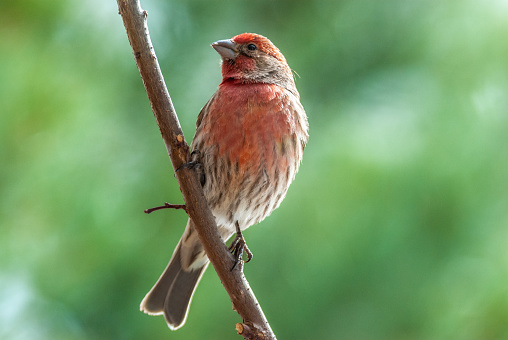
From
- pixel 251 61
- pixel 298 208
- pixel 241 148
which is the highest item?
pixel 251 61

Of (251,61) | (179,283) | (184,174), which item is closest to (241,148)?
(184,174)

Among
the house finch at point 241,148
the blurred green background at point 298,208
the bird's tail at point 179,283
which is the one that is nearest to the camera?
the house finch at point 241,148

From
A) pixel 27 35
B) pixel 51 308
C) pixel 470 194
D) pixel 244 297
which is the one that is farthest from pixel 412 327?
pixel 27 35

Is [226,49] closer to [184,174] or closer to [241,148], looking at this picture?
[241,148]

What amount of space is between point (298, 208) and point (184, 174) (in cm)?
118

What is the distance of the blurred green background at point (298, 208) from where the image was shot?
324 centimetres

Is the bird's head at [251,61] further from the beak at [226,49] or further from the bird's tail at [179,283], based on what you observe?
the bird's tail at [179,283]

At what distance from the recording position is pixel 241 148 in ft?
8.59

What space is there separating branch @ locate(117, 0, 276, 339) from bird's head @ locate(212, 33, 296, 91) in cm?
83

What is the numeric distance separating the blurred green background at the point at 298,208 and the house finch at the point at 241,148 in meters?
0.28

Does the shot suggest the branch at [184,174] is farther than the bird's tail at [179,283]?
No

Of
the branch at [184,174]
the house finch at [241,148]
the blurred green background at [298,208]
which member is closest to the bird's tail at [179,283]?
the house finch at [241,148]

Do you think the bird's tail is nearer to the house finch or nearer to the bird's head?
the house finch

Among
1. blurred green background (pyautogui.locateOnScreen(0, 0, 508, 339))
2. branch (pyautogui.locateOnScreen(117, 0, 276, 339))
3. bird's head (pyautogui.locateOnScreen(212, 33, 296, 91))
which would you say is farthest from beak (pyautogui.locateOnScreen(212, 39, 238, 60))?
branch (pyautogui.locateOnScreen(117, 0, 276, 339))
